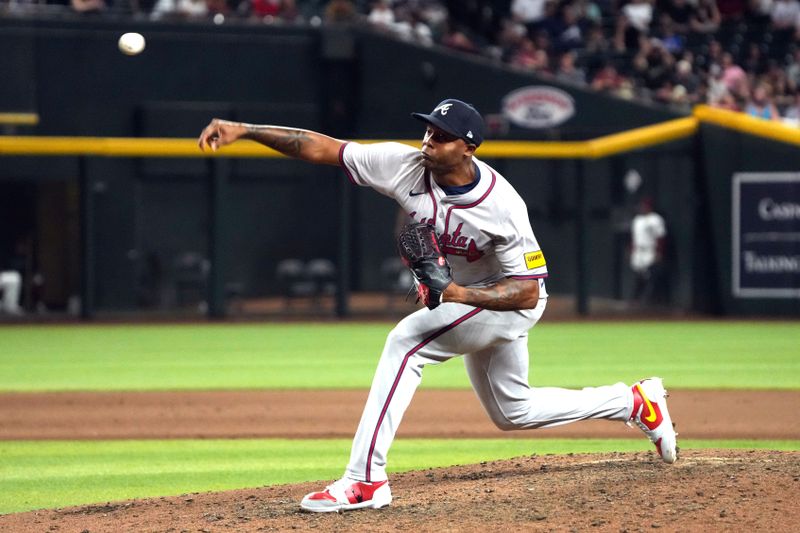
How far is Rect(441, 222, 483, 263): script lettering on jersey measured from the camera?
480cm

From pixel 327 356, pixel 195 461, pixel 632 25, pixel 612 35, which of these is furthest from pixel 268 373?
pixel 612 35

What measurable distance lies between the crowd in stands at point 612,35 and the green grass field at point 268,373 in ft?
16.8

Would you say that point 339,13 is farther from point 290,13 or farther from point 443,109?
point 443,109

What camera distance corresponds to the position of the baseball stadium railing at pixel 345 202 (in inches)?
624

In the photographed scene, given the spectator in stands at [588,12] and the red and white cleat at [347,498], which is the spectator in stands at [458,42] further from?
the red and white cleat at [347,498]

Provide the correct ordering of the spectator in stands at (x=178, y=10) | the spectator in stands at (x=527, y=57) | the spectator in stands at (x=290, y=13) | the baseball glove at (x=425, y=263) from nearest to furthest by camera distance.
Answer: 1. the baseball glove at (x=425, y=263)
2. the spectator in stands at (x=178, y=10)
3. the spectator in stands at (x=290, y=13)
4. the spectator in stands at (x=527, y=57)

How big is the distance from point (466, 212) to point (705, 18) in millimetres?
17724

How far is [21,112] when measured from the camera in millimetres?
17344

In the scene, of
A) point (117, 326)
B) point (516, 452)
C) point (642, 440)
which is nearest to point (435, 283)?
point (516, 452)

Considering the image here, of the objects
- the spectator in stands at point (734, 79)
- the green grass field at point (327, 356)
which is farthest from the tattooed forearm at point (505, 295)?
the spectator in stands at point (734, 79)

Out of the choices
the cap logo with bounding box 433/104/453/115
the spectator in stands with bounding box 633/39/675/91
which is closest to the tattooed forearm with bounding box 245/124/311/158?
the cap logo with bounding box 433/104/453/115

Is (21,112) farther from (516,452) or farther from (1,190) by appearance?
(516,452)

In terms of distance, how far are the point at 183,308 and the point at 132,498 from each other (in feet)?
38.2

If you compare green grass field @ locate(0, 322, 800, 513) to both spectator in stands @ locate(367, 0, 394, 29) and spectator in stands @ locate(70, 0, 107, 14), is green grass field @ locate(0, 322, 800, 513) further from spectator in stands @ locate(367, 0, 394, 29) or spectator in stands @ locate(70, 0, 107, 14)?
spectator in stands @ locate(367, 0, 394, 29)
